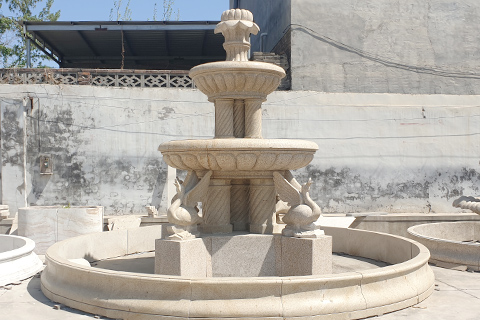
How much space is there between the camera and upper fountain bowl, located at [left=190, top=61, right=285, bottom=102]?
662cm

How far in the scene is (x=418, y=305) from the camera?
5242 millimetres

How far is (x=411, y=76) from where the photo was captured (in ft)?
54.0

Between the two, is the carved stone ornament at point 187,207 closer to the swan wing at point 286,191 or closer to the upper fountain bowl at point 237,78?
the swan wing at point 286,191

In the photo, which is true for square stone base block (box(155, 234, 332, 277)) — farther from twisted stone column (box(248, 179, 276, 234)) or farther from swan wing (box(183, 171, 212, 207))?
swan wing (box(183, 171, 212, 207))

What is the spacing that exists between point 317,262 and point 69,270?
2654 millimetres

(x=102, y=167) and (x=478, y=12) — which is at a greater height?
(x=478, y=12)

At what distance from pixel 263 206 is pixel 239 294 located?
2120 mm

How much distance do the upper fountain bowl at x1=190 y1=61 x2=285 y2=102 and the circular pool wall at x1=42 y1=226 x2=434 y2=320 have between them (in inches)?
112

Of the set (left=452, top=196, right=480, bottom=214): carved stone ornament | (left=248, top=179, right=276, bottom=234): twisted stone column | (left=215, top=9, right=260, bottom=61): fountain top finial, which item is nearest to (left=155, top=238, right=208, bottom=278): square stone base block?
(left=248, top=179, right=276, bottom=234): twisted stone column

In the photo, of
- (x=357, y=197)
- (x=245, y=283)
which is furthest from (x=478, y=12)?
(x=245, y=283)

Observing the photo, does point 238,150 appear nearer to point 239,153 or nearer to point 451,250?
point 239,153

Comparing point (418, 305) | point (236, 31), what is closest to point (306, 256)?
point (418, 305)

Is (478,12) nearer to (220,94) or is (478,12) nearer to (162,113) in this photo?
(162,113)

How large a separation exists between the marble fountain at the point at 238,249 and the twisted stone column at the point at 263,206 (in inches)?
0.5
